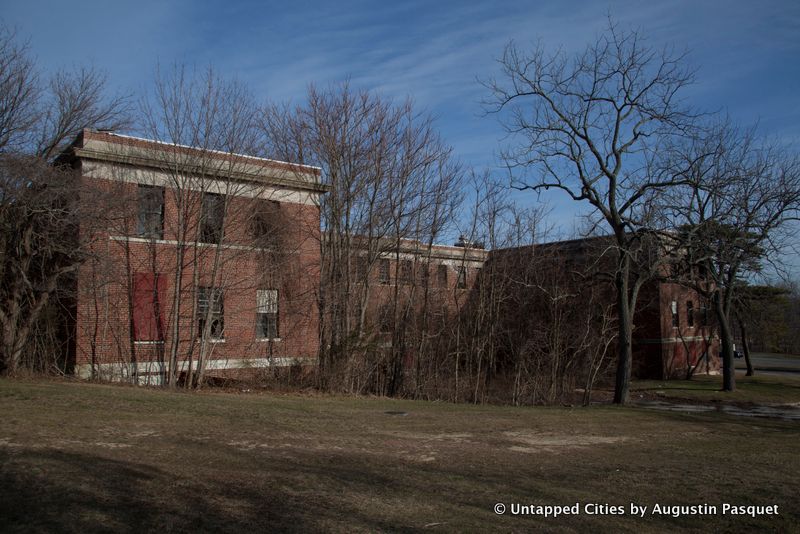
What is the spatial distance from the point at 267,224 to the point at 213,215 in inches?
79.6

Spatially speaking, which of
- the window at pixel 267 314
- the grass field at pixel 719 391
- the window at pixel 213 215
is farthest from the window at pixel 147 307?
the grass field at pixel 719 391

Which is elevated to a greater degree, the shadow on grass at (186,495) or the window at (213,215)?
the window at (213,215)

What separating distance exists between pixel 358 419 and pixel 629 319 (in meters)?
12.2

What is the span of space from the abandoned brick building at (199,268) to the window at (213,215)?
4cm

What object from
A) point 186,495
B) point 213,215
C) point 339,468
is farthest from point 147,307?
point 186,495

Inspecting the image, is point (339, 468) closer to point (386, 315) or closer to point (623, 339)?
point (386, 315)

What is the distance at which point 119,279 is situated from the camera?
19594mm

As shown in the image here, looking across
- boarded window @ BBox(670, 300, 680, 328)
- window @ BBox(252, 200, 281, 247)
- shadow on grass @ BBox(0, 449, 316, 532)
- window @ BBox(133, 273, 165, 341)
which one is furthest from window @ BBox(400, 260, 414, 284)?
boarded window @ BBox(670, 300, 680, 328)

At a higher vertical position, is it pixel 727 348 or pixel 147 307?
pixel 147 307

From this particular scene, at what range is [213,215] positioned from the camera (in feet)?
67.0

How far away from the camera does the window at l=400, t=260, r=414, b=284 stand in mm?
23875

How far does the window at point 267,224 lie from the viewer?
69.5ft

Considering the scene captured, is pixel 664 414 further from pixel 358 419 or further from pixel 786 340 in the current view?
pixel 786 340

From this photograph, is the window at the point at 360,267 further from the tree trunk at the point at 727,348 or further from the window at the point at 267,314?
the tree trunk at the point at 727,348
